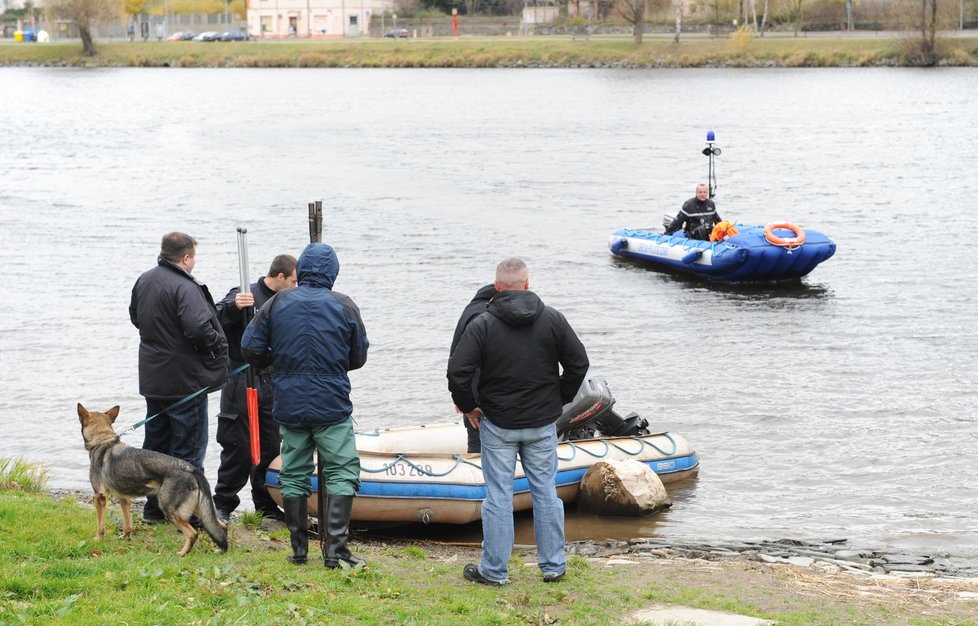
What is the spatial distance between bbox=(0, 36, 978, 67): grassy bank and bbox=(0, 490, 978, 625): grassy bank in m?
73.4

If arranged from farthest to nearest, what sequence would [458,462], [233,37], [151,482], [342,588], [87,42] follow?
[233,37], [87,42], [458,462], [151,482], [342,588]

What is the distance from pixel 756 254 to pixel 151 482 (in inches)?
613

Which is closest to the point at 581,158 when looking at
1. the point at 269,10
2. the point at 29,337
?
the point at 29,337

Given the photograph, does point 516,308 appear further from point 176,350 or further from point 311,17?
point 311,17

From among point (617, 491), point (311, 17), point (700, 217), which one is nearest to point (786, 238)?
point (700, 217)

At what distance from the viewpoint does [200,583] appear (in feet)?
21.9

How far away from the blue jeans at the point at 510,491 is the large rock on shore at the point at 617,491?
339 centimetres

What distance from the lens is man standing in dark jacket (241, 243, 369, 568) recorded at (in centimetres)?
718

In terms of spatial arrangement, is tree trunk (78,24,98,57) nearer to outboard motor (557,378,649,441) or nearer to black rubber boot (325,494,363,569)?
outboard motor (557,378,649,441)

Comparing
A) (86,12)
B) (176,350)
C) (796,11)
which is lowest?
(176,350)

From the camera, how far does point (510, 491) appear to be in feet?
24.5

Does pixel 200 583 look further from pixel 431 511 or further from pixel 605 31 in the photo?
pixel 605 31

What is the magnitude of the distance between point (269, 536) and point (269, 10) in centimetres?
12695

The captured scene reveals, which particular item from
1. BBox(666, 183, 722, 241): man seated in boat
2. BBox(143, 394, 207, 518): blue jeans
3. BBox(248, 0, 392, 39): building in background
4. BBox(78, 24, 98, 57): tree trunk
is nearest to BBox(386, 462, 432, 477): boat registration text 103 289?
BBox(143, 394, 207, 518): blue jeans
